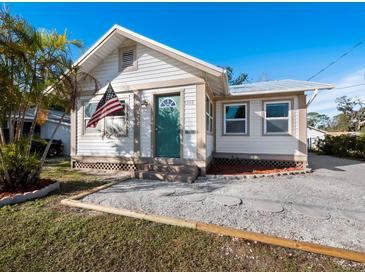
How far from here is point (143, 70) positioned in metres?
7.09

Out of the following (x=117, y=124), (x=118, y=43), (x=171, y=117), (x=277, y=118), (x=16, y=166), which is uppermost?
(x=118, y=43)

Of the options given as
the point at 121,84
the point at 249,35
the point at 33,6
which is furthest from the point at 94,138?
the point at 249,35

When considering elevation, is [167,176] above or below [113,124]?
below

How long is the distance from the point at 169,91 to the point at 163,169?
279cm

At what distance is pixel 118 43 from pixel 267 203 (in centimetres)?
744

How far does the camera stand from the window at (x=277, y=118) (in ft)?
26.5

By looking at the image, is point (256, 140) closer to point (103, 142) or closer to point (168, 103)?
point (168, 103)

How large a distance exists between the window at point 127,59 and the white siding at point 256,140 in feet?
14.1

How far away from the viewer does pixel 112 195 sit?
179 inches

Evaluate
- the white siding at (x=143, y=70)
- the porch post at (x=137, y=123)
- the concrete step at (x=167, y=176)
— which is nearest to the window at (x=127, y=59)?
the white siding at (x=143, y=70)

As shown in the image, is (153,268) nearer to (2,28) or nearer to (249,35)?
(2,28)

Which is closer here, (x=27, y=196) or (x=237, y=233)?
(x=237, y=233)

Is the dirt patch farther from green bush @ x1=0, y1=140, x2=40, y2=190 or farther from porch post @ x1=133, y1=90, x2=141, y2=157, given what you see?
green bush @ x1=0, y1=140, x2=40, y2=190

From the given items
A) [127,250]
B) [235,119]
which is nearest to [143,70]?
[235,119]
